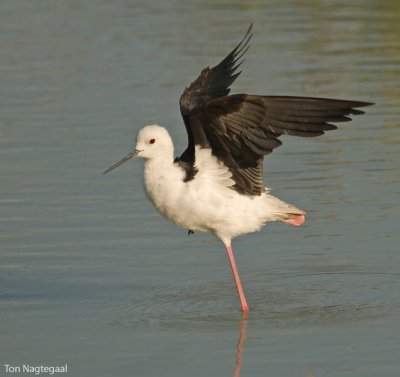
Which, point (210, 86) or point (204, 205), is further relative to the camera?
point (210, 86)

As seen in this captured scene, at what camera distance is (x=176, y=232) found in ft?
36.3

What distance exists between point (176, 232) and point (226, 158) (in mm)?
1665

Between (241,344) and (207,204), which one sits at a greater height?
(207,204)

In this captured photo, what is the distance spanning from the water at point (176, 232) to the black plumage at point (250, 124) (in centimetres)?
92

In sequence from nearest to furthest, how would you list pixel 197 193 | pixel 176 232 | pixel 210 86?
pixel 197 193, pixel 210 86, pixel 176 232

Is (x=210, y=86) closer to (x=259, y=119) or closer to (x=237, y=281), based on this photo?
(x=259, y=119)

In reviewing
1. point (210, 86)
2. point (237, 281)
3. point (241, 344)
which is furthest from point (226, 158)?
point (241, 344)

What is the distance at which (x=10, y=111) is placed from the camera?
48.1ft

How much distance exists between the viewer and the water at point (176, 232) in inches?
331

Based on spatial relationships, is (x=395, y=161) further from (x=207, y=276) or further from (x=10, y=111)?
(x=10, y=111)

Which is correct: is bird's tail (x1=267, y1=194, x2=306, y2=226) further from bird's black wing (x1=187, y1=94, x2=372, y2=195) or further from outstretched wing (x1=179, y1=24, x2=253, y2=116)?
outstretched wing (x1=179, y1=24, x2=253, y2=116)

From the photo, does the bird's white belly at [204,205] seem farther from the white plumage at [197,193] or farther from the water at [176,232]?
the water at [176,232]

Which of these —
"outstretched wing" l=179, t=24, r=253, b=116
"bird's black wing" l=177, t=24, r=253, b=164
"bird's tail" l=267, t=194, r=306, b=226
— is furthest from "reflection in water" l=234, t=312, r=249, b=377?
"outstretched wing" l=179, t=24, r=253, b=116

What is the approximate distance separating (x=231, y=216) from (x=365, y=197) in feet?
6.99
